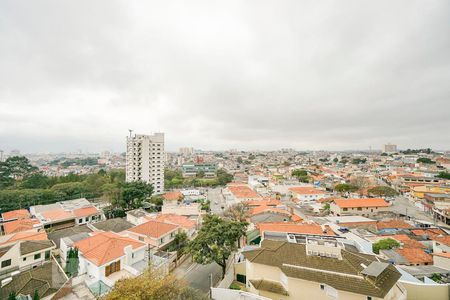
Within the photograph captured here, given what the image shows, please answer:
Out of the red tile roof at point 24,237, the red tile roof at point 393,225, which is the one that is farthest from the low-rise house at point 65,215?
the red tile roof at point 393,225

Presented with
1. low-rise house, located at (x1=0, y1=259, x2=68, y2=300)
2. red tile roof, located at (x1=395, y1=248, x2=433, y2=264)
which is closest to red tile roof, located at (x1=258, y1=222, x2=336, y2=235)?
red tile roof, located at (x1=395, y1=248, x2=433, y2=264)

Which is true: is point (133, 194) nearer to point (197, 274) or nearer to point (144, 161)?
point (197, 274)

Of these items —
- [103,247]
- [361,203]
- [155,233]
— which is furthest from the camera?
[361,203]

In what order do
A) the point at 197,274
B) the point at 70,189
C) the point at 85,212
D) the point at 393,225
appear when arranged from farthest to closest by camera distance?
the point at 70,189
the point at 85,212
the point at 393,225
the point at 197,274

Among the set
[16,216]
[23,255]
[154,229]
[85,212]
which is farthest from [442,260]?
[16,216]

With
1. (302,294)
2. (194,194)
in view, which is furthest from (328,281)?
(194,194)

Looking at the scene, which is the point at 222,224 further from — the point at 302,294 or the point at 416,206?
the point at 416,206
